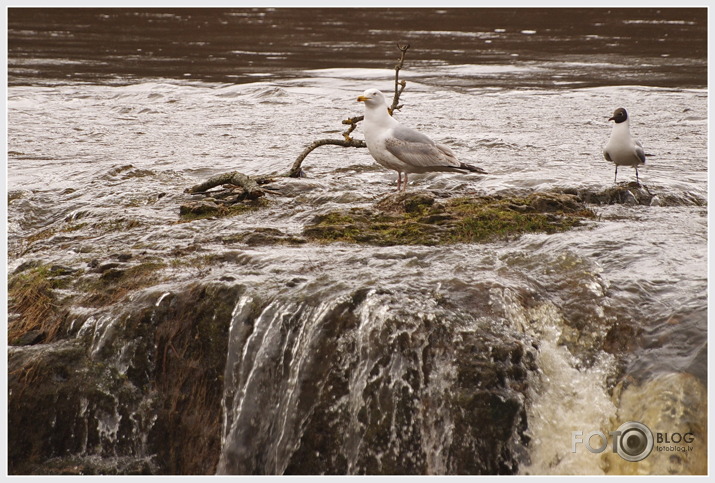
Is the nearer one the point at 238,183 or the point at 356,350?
the point at 356,350

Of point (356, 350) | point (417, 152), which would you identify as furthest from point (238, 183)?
point (356, 350)

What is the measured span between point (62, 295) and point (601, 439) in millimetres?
3437

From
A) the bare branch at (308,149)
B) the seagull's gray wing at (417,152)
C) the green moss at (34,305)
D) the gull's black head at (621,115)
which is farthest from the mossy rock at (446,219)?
the green moss at (34,305)

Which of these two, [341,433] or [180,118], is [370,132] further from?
[180,118]

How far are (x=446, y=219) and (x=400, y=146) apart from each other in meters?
0.99

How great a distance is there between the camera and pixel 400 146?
697cm

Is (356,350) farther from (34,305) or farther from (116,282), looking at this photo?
(34,305)

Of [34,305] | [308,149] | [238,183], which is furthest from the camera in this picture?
[308,149]

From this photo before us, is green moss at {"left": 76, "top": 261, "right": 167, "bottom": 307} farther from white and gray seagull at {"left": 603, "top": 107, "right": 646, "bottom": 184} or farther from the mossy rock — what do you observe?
white and gray seagull at {"left": 603, "top": 107, "right": 646, "bottom": 184}

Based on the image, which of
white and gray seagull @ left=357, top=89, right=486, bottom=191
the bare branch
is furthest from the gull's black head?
the bare branch

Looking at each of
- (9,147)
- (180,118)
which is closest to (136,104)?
(180,118)

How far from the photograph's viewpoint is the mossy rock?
19.6ft

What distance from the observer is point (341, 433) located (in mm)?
4723

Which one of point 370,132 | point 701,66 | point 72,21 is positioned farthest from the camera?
point 72,21
